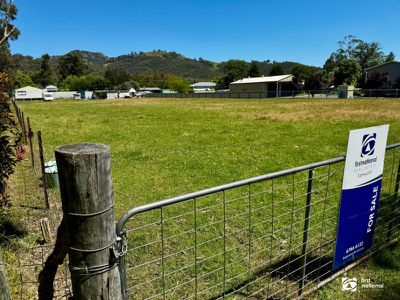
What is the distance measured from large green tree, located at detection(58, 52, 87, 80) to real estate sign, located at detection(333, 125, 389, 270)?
14246 centimetres

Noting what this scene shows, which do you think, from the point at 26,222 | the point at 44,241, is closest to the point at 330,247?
the point at 44,241

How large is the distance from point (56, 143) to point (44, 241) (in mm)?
8643

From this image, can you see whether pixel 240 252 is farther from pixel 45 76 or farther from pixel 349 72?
pixel 45 76

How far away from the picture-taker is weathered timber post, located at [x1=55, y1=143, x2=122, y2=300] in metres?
1.48

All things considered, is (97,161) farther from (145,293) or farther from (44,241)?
(44,241)

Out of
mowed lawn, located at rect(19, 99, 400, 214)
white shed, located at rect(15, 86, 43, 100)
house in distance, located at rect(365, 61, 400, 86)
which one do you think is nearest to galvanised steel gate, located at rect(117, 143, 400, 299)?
mowed lawn, located at rect(19, 99, 400, 214)

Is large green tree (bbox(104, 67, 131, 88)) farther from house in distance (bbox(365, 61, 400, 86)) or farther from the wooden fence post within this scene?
the wooden fence post

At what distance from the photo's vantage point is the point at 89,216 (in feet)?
4.96

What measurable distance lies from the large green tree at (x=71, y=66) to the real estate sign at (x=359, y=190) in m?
142

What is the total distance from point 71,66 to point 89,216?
146162mm

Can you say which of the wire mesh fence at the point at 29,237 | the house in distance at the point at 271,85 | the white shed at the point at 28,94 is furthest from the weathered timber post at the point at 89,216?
the white shed at the point at 28,94

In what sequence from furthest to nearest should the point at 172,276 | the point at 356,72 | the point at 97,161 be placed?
the point at 356,72 → the point at 172,276 → the point at 97,161

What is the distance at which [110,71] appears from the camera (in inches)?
5022

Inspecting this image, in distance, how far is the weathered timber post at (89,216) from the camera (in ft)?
4.84
